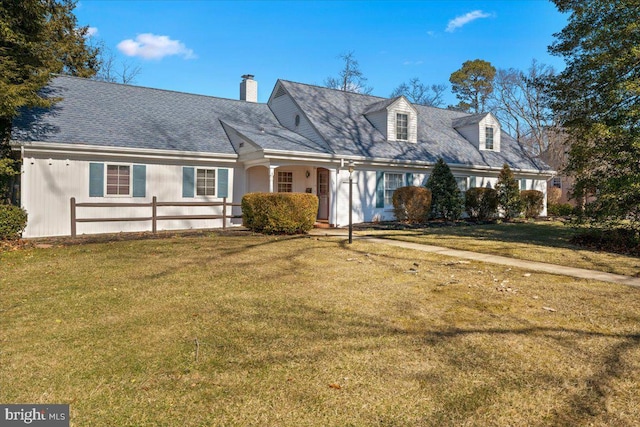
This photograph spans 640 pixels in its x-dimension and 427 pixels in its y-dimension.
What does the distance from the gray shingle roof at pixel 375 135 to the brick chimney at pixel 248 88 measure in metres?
2.79

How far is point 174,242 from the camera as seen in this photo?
34.0 ft

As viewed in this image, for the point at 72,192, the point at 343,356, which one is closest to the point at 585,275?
the point at 343,356

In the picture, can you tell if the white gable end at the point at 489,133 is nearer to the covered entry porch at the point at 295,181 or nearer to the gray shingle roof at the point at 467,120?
the gray shingle roof at the point at 467,120

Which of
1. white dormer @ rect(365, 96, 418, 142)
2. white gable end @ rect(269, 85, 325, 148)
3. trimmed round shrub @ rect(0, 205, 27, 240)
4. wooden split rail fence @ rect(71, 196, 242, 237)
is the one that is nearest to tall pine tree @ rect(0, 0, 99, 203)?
trimmed round shrub @ rect(0, 205, 27, 240)

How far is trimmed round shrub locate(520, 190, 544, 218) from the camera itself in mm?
20375

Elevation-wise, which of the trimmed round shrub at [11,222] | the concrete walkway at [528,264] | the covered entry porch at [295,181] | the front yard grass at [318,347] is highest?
the covered entry porch at [295,181]

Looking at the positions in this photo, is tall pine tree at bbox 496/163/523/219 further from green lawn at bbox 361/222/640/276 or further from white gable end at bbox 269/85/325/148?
white gable end at bbox 269/85/325/148

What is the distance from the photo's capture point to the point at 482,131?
21.6 metres

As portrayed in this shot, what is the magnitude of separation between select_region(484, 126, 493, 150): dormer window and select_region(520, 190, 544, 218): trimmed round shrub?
306 centimetres

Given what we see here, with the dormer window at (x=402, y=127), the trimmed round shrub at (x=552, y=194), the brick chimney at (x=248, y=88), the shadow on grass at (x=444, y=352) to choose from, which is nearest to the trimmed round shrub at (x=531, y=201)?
the trimmed round shrub at (x=552, y=194)

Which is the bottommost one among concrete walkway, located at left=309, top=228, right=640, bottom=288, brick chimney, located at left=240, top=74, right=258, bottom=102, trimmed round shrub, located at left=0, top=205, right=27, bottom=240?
concrete walkway, located at left=309, top=228, right=640, bottom=288

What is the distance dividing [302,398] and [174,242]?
828cm

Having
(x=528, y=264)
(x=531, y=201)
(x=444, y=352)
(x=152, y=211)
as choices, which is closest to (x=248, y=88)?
(x=152, y=211)

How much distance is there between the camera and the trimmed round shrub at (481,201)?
18.5 metres
